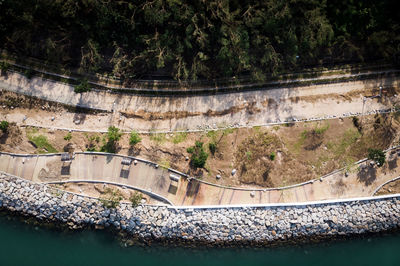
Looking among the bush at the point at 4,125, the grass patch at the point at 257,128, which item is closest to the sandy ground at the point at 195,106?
the grass patch at the point at 257,128

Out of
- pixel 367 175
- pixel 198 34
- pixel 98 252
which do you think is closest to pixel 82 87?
pixel 198 34

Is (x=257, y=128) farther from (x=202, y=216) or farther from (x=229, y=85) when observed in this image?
(x=202, y=216)

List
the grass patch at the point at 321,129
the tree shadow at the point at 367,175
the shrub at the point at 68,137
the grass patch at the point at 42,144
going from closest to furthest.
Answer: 1. the shrub at the point at 68,137
2. the grass patch at the point at 42,144
3. the grass patch at the point at 321,129
4. the tree shadow at the point at 367,175

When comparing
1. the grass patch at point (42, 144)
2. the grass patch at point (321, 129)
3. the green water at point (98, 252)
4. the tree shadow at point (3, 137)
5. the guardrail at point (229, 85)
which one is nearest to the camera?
the tree shadow at point (3, 137)

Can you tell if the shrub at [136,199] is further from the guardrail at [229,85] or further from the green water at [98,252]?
the guardrail at [229,85]

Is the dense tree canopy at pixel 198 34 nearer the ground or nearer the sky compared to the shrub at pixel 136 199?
nearer the sky

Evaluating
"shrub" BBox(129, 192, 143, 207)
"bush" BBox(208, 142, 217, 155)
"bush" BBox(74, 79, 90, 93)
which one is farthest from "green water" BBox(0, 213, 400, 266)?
"bush" BBox(74, 79, 90, 93)
